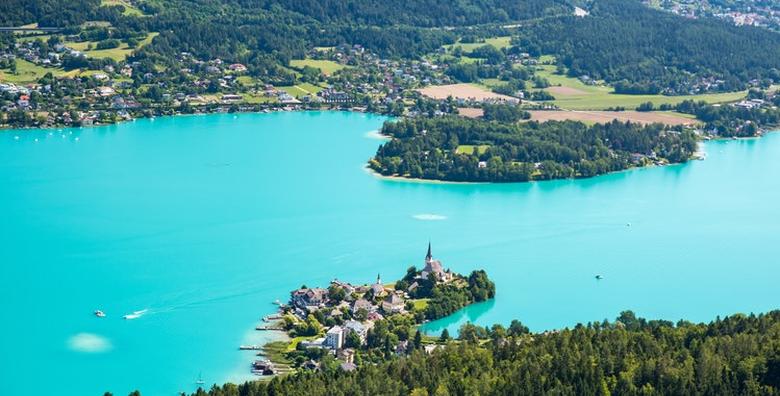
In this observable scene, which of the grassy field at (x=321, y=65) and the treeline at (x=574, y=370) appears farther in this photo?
the grassy field at (x=321, y=65)

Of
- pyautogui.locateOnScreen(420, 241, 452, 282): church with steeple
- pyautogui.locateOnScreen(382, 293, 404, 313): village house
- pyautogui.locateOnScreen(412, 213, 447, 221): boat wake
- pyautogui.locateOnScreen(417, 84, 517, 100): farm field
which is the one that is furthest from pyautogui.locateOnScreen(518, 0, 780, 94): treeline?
pyautogui.locateOnScreen(382, 293, 404, 313): village house

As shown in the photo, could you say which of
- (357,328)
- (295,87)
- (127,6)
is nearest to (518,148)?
(295,87)

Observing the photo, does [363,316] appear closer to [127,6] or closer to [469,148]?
[469,148]

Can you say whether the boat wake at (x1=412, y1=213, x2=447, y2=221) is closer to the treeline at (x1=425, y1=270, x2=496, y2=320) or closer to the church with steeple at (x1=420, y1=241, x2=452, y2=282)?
the church with steeple at (x1=420, y1=241, x2=452, y2=282)

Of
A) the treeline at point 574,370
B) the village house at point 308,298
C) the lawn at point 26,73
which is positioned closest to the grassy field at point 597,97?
the lawn at point 26,73

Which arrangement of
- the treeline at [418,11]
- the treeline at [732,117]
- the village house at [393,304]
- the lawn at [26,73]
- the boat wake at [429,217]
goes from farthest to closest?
the treeline at [418,11]
the lawn at [26,73]
the treeline at [732,117]
the boat wake at [429,217]
the village house at [393,304]

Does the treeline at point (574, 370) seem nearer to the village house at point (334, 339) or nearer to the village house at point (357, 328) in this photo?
the village house at point (334, 339)

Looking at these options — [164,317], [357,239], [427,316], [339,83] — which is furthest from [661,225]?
[339,83]

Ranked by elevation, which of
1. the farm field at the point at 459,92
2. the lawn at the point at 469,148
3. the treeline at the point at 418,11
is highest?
the treeline at the point at 418,11
